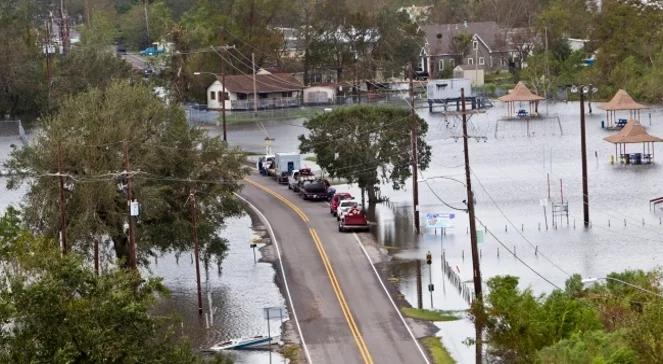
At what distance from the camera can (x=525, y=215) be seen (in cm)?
6850

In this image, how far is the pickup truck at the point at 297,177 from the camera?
78.4 meters

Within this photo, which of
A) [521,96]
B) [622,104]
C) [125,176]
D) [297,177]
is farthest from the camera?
[521,96]

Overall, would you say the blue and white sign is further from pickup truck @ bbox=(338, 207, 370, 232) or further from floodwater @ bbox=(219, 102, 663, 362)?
pickup truck @ bbox=(338, 207, 370, 232)

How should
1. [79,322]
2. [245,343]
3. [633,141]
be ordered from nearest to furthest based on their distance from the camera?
[79,322], [245,343], [633,141]

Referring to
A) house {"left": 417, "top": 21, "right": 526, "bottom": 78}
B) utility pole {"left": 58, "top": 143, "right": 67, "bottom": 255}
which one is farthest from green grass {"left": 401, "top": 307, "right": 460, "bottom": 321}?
house {"left": 417, "top": 21, "right": 526, "bottom": 78}

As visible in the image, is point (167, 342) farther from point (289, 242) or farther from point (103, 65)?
point (103, 65)

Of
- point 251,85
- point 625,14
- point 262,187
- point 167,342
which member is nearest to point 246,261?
point 262,187

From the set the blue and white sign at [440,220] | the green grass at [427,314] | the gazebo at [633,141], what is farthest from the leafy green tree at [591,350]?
the gazebo at [633,141]

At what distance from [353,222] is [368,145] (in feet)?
24.6

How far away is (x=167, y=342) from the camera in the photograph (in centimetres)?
3353

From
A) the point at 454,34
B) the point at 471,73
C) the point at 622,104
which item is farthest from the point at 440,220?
the point at 454,34

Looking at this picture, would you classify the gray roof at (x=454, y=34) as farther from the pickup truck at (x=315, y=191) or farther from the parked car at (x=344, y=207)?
the parked car at (x=344, y=207)

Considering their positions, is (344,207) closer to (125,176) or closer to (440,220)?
(440,220)

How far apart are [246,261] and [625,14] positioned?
82.1 m
